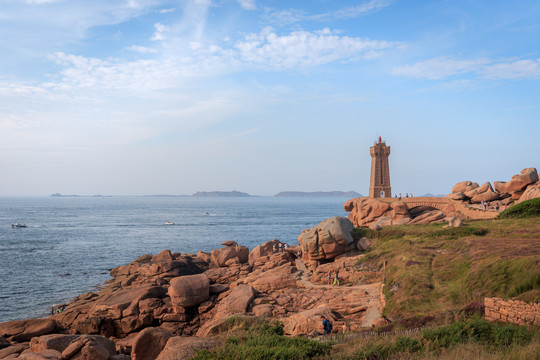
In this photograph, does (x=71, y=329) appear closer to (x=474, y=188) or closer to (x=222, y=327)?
(x=222, y=327)

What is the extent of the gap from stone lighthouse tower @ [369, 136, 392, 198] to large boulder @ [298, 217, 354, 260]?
27.9 m

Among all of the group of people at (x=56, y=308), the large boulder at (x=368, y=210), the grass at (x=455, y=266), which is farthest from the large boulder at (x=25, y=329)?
the large boulder at (x=368, y=210)

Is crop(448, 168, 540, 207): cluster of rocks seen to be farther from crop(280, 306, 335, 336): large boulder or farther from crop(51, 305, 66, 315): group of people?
crop(51, 305, 66, 315): group of people

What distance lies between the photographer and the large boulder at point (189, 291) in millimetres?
25984

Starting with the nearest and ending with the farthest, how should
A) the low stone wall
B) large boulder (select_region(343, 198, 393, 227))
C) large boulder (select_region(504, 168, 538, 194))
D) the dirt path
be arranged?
the low stone wall < the dirt path < large boulder (select_region(504, 168, 538, 194)) < large boulder (select_region(343, 198, 393, 227))

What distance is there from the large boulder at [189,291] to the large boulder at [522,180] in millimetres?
34768

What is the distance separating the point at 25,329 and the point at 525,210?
3824cm

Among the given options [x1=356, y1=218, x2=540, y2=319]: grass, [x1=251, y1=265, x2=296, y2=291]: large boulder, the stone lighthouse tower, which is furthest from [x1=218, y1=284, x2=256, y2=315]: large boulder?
the stone lighthouse tower

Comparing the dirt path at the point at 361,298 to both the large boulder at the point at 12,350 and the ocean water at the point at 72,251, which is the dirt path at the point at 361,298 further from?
the ocean water at the point at 72,251

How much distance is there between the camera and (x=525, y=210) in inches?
1325

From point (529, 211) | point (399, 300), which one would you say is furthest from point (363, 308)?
point (529, 211)

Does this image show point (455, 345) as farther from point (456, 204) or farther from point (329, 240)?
point (456, 204)

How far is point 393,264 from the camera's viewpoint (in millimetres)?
25297

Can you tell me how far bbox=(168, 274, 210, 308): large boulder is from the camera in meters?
26.0
